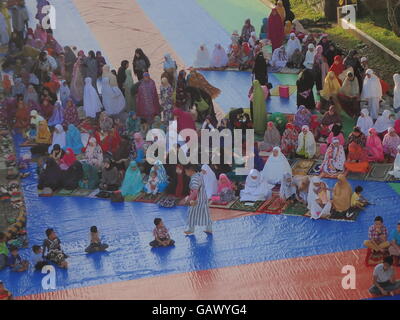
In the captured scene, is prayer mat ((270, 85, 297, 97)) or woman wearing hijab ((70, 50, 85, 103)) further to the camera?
prayer mat ((270, 85, 297, 97))

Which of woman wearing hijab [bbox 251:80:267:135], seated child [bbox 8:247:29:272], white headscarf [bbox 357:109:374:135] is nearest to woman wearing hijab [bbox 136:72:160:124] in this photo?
woman wearing hijab [bbox 251:80:267:135]

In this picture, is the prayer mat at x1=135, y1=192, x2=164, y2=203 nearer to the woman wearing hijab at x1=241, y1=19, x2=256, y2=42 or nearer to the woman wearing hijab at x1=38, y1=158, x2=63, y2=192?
the woman wearing hijab at x1=38, y1=158, x2=63, y2=192

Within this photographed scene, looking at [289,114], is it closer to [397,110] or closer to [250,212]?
[397,110]

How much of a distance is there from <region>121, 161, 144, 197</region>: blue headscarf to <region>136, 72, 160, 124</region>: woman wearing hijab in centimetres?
262

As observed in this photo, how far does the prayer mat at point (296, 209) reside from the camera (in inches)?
579

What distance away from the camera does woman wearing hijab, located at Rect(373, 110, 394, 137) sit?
16.7m

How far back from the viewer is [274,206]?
15.0 meters

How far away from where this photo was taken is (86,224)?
589 inches

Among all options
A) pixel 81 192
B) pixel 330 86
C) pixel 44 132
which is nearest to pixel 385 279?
pixel 81 192

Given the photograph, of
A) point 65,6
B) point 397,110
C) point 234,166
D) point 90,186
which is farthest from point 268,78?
point 65,6

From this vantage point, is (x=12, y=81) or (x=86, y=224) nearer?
(x=86, y=224)

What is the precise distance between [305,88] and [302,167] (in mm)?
2545

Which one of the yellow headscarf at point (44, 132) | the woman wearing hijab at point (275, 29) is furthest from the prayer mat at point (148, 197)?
the woman wearing hijab at point (275, 29)
